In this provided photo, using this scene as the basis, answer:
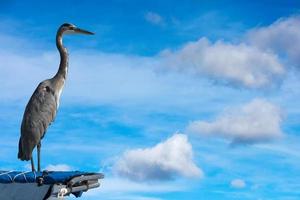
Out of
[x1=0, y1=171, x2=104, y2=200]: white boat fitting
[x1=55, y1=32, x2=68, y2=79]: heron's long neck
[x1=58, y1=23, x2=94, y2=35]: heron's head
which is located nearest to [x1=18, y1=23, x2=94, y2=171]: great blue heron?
[x1=55, y1=32, x2=68, y2=79]: heron's long neck

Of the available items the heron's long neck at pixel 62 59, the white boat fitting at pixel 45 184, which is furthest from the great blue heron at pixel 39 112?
the white boat fitting at pixel 45 184

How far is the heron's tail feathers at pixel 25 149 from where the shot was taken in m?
12.4

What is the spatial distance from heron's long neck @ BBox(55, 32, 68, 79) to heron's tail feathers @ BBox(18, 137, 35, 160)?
170 centimetres

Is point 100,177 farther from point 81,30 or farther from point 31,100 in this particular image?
point 81,30

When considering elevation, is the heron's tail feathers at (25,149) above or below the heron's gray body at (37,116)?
below

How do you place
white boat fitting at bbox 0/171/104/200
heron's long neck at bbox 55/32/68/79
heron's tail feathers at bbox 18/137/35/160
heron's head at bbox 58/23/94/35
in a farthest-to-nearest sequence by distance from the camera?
heron's head at bbox 58/23/94/35
heron's long neck at bbox 55/32/68/79
heron's tail feathers at bbox 18/137/35/160
white boat fitting at bbox 0/171/104/200

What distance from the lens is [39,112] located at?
12.8m

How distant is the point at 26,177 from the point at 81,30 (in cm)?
629

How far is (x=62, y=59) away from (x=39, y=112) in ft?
5.10

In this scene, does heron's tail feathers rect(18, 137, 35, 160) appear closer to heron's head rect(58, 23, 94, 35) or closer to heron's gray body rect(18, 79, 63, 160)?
heron's gray body rect(18, 79, 63, 160)

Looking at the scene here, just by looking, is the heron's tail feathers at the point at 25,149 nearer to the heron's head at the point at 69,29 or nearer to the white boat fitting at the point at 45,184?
the heron's head at the point at 69,29

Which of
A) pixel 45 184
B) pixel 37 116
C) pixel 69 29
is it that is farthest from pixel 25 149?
pixel 45 184

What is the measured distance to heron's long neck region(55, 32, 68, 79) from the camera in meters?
13.5

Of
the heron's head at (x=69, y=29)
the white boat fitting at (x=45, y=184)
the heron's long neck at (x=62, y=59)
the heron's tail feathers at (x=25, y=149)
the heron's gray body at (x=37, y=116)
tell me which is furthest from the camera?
the heron's head at (x=69, y=29)
